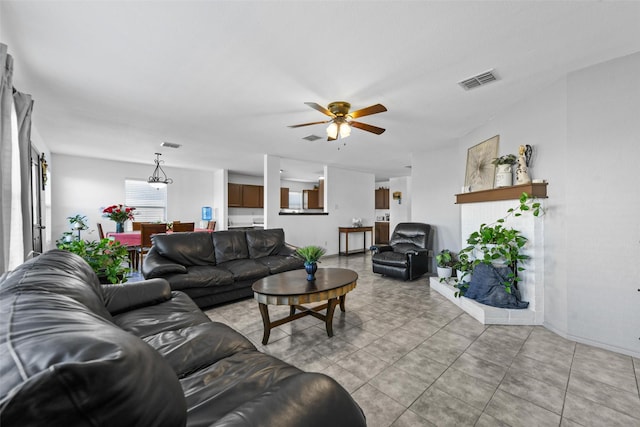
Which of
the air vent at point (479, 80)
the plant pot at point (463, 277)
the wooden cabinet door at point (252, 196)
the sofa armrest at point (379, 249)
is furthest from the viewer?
the wooden cabinet door at point (252, 196)

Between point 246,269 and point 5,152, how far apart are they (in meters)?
2.39

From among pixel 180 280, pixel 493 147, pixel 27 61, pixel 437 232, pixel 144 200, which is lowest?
pixel 180 280

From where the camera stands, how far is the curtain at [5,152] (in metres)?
1.83

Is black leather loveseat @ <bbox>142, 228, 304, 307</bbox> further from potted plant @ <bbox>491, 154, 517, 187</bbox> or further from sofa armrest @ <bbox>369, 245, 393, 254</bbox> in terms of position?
potted plant @ <bbox>491, 154, 517, 187</bbox>

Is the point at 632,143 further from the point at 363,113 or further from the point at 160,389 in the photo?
the point at 160,389

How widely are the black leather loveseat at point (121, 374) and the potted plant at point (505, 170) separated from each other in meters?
3.14

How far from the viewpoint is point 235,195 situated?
25.5 feet

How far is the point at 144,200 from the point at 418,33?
7244mm

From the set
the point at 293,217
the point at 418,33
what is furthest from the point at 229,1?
the point at 293,217

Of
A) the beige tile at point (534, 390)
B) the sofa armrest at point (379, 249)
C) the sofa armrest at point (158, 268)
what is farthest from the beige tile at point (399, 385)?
the sofa armrest at point (379, 249)

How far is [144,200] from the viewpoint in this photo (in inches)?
265

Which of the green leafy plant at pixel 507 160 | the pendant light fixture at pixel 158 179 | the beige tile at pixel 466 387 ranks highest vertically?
the pendant light fixture at pixel 158 179

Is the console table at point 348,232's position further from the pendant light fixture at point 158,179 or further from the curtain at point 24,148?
the curtain at point 24,148

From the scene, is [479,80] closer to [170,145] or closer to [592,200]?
[592,200]
